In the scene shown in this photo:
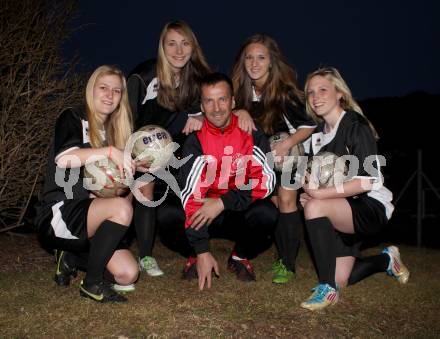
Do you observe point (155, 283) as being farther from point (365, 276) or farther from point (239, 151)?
point (365, 276)

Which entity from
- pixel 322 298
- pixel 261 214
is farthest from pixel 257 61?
pixel 322 298

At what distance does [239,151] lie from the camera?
4648 millimetres

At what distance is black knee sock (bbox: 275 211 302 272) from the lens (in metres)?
4.91

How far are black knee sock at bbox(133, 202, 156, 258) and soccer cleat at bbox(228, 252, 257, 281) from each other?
2.95ft

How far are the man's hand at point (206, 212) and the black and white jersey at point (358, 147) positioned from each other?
3.85ft

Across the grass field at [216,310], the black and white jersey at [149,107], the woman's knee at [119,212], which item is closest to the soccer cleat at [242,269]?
the grass field at [216,310]

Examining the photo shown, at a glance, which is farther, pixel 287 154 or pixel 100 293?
pixel 287 154

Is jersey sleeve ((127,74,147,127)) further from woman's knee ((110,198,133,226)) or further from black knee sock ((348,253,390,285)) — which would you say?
black knee sock ((348,253,390,285))

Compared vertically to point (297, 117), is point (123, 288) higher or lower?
lower

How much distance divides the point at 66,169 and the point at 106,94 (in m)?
0.73

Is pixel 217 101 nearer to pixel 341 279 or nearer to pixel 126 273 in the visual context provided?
pixel 126 273

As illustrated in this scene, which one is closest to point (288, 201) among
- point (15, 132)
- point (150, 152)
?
point (150, 152)

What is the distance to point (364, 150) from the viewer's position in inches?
166

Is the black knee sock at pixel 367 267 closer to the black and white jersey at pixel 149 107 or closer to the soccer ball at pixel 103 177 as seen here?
the black and white jersey at pixel 149 107
